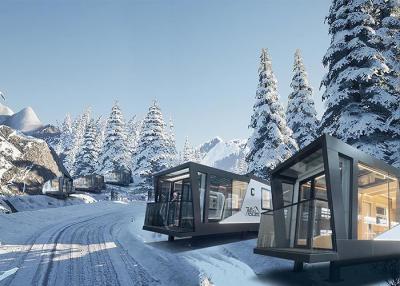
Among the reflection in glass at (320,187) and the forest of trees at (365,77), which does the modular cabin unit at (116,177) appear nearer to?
the forest of trees at (365,77)

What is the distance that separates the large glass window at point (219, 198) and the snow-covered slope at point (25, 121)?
118 metres

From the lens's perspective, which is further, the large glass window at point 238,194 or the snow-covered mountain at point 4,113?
the snow-covered mountain at point 4,113

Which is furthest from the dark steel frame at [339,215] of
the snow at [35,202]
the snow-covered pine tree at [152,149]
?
the snow-covered pine tree at [152,149]

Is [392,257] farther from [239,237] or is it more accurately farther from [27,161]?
[27,161]

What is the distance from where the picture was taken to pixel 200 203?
15.9 m

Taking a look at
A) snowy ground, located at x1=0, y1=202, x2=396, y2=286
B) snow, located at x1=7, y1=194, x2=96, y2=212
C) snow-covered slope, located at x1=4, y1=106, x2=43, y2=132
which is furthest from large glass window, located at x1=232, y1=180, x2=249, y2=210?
snow-covered slope, located at x1=4, y1=106, x2=43, y2=132

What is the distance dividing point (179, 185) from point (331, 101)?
324 inches

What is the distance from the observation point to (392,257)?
11.9 m

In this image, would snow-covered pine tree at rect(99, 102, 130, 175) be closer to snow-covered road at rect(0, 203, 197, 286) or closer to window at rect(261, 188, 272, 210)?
snow-covered road at rect(0, 203, 197, 286)

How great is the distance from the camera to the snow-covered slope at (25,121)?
405 ft

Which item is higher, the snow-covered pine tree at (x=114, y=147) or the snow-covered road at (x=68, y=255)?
the snow-covered pine tree at (x=114, y=147)

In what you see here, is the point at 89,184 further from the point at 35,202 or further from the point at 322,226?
the point at 322,226

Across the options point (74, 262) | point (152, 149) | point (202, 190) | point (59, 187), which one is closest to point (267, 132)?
point (202, 190)

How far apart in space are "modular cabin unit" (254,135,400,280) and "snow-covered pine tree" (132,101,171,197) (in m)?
35.8
